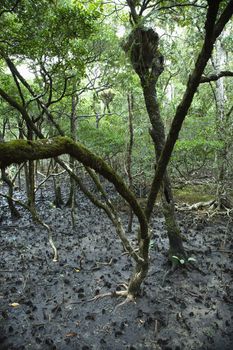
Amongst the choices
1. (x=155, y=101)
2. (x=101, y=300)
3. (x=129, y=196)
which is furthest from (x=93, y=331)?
(x=155, y=101)

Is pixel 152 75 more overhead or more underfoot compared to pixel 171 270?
more overhead

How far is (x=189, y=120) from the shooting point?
13.7m

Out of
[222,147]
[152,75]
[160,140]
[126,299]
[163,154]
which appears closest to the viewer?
→ [163,154]

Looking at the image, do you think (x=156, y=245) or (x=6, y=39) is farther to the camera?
(x=156, y=245)

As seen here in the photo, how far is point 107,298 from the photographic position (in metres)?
5.22

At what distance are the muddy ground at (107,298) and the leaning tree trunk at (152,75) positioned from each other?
3.16 feet

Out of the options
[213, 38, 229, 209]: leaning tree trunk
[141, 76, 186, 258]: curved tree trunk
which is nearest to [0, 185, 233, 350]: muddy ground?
[141, 76, 186, 258]: curved tree trunk

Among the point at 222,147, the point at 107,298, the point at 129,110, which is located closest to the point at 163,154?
the point at 107,298

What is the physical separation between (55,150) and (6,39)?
476 cm

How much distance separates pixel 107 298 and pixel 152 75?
4.60 metres

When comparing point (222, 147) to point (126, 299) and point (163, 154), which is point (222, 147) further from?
point (163, 154)

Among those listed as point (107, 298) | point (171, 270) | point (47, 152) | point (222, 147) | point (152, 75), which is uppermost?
point (152, 75)

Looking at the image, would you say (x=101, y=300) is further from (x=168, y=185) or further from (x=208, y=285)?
(x=168, y=185)

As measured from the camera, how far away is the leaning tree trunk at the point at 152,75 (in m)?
5.35
